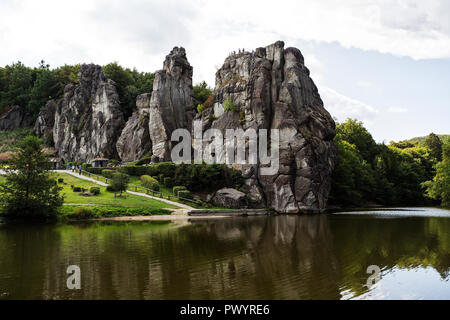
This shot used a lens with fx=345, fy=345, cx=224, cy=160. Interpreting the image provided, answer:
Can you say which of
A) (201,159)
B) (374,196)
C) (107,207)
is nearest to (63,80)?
(201,159)

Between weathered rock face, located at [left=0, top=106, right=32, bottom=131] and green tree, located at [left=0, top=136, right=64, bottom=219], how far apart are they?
244 ft

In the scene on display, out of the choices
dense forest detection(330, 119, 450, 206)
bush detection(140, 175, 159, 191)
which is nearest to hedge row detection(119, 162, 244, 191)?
bush detection(140, 175, 159, 191)

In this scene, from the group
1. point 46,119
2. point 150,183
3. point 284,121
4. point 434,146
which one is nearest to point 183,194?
point 150,183

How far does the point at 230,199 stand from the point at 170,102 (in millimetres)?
28349

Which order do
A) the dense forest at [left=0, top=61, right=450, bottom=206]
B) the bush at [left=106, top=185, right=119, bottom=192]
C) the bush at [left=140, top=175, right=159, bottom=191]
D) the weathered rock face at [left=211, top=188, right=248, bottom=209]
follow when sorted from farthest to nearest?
the dense forest at [left=0, top=61, right=450, bottom=206], the bush at [left=140, top=175, right=159, bottom=191], the weathered rock face at [left=211, top=188, right=248, bottom=209], the bush at [left=106, top=185, right=119, bottom=192]

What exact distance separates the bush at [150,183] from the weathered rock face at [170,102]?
11.4 m

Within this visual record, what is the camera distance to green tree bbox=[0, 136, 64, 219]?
32.8m

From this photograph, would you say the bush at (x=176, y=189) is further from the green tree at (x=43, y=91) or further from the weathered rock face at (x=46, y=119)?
the green tree at (x=43, y=91)

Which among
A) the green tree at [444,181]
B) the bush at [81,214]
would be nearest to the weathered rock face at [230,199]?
the bush at [81,214]

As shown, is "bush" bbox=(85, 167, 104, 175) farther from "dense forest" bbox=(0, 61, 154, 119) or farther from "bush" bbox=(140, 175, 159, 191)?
"dense forest" bbox=(0, 61, 154, 119)

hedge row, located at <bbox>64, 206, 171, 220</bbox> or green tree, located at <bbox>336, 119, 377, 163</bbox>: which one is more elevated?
green tree, located at <bbox>336, 119, 377, 163</bbox>

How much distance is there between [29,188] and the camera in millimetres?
33719
